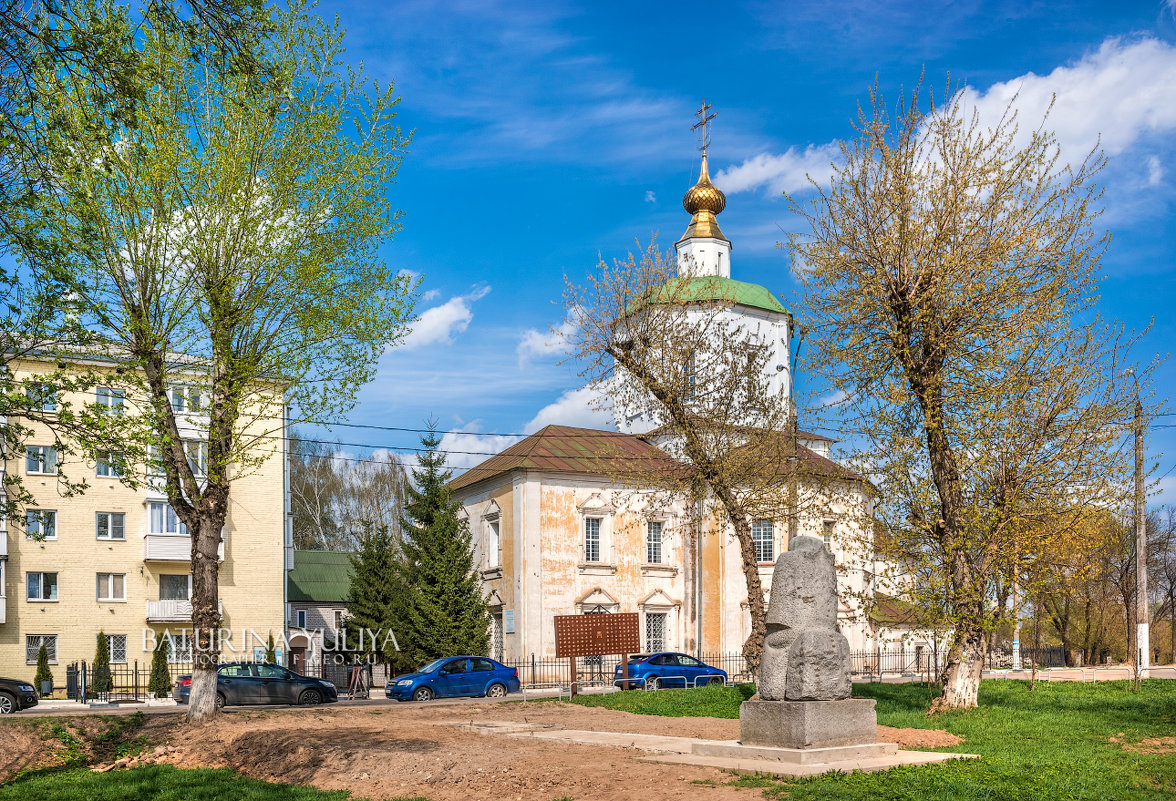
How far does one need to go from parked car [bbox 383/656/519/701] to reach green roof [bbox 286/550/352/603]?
18549 millimetres

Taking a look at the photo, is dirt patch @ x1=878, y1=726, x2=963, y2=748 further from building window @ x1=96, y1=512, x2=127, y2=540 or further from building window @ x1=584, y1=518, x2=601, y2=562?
building window @ x1=96, y1=512, x2=127, y2=540

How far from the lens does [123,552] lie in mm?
37781

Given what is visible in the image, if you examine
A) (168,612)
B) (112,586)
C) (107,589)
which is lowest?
(168,612)

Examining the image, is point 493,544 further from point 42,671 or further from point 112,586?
point 42,671

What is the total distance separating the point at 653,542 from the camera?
41.6m

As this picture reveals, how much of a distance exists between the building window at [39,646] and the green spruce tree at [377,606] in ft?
33.3

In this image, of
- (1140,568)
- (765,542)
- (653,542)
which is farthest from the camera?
(765,542)

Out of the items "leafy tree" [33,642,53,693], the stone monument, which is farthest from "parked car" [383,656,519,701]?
the stone monument

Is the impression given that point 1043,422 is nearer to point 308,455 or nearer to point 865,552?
point 865,552

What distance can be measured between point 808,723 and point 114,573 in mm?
33139

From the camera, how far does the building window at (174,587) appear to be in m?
38.2

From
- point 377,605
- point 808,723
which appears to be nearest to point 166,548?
point 377,605

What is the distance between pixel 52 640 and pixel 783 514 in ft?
89.0

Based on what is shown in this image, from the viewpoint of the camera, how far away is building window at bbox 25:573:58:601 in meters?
36.0
